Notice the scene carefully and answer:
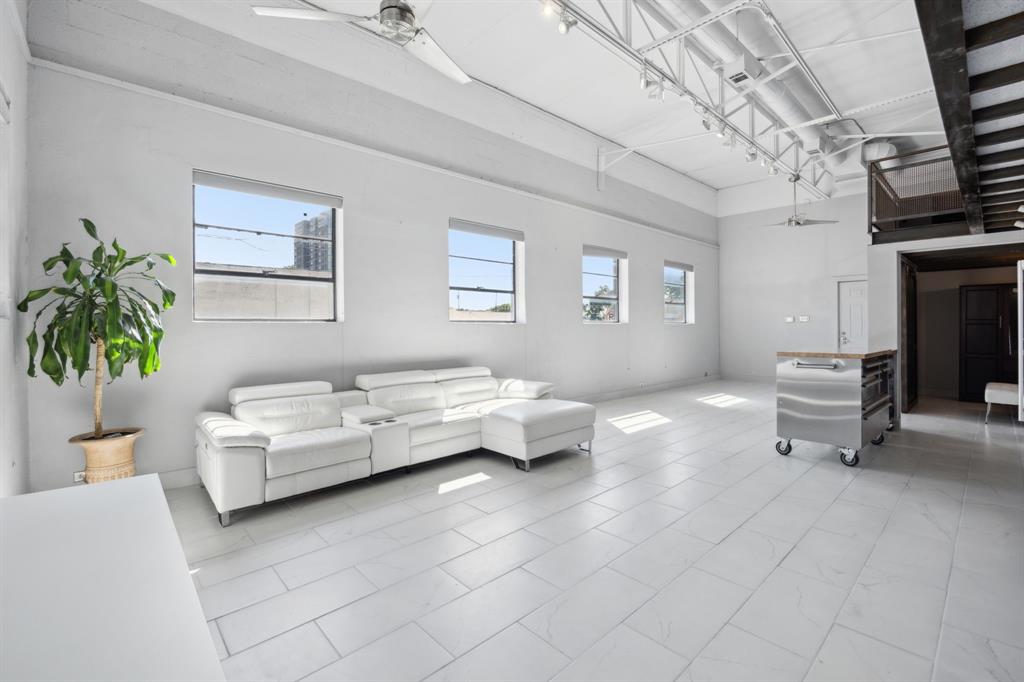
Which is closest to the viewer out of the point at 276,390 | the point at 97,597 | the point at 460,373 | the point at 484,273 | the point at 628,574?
the point at 97,597

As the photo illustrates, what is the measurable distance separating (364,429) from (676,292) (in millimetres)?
8071

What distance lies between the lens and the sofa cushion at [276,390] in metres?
3.92

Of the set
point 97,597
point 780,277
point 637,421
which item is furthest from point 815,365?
point 780,277

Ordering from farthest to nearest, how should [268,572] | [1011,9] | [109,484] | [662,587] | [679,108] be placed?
[679,108], [268,572], [662,587], [1011,9], [109,484]

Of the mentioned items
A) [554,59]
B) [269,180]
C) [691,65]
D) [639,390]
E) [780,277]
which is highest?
[691,65]

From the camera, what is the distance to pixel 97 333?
3.18m

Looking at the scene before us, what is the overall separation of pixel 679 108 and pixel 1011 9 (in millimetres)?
5091

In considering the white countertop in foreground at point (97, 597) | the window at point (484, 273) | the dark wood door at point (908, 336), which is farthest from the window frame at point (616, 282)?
the white countertop in foreground at point (97, 597)

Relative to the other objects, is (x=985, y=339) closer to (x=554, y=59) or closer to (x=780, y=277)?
(x=780, y=277)

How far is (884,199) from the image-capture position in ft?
22.4

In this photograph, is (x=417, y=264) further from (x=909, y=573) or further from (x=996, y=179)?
(x=996, y=179)

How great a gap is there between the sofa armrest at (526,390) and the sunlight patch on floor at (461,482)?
4.22 feet

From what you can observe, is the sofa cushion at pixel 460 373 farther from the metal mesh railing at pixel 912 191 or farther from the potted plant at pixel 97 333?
the metal mesh railing at pixel 912 191

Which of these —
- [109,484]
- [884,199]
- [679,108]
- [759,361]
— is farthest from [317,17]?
[759,361]
